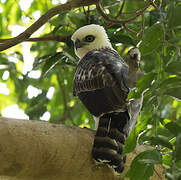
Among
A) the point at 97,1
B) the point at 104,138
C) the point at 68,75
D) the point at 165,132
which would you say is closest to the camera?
the point at 104,138

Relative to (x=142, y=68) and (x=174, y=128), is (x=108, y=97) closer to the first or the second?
(x=142, y=68)

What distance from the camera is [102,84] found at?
3883 mm

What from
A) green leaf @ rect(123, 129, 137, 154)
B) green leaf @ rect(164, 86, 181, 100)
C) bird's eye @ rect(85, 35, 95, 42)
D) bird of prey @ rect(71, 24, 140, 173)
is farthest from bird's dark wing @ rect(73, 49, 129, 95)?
green leaf @ rect(164, 86, 181, 100)

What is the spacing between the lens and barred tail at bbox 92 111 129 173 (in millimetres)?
3363

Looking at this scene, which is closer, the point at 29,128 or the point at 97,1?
the point at 29,128

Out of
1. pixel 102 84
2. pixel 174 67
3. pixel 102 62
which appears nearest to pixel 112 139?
pixel 102 84

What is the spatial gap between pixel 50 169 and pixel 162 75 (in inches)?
51.5

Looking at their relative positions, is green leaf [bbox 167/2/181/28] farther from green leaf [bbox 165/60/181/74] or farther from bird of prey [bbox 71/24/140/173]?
bird of prey [bbox 71/24/140/173]

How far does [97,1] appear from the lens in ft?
13.4

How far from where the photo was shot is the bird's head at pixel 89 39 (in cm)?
524

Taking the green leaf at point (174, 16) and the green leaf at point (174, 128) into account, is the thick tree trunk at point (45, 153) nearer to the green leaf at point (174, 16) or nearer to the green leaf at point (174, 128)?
the green leaf at point (174, 128)

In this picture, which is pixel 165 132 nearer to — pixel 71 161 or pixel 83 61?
pixel 71 161

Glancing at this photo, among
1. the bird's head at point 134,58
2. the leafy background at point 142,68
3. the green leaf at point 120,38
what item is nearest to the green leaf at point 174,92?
the leafy background at point 142,68

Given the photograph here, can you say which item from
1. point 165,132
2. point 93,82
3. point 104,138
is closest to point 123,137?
point 104,138
